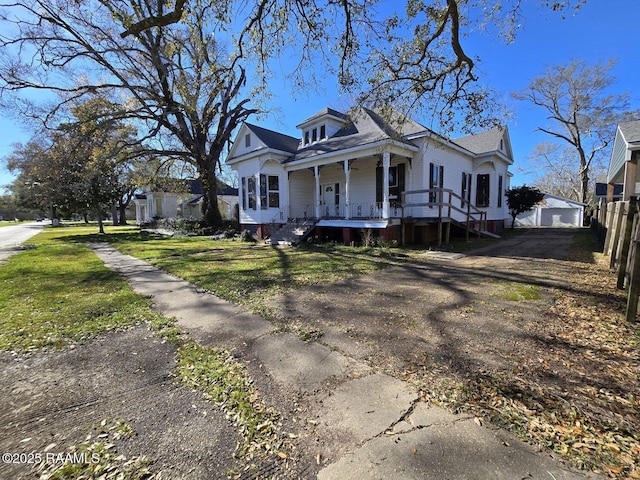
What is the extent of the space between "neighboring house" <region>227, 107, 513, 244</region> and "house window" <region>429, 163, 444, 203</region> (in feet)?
0.15

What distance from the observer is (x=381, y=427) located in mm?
2051

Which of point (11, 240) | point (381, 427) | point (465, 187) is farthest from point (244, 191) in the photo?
point (381, 427)

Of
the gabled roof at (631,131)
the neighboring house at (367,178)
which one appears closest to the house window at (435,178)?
the neighboring house at (367,178)

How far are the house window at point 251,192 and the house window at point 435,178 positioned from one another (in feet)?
30.5

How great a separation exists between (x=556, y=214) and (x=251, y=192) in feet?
106

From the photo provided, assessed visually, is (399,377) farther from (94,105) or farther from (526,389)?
(94,105)

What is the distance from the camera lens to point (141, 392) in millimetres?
2521

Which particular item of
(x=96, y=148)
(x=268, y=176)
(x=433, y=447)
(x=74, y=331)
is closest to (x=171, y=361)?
(x=74, y=331)

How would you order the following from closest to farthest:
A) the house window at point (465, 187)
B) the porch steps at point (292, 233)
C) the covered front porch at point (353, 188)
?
the covered front porch at point (353, 188) → the porch steps at point (292, 233) → the house window at point (465, 187)

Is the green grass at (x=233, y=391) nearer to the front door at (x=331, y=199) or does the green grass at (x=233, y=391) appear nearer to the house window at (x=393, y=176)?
the house window at (x=393, y=176)

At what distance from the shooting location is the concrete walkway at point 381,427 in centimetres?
169

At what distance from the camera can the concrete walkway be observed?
169 cm

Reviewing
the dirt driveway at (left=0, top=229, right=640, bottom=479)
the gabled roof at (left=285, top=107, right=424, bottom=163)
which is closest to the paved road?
the dirt driveway at (left=0, top=229, right=640, bottom=479)

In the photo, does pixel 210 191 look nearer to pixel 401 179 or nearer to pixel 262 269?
pixel 401 179
